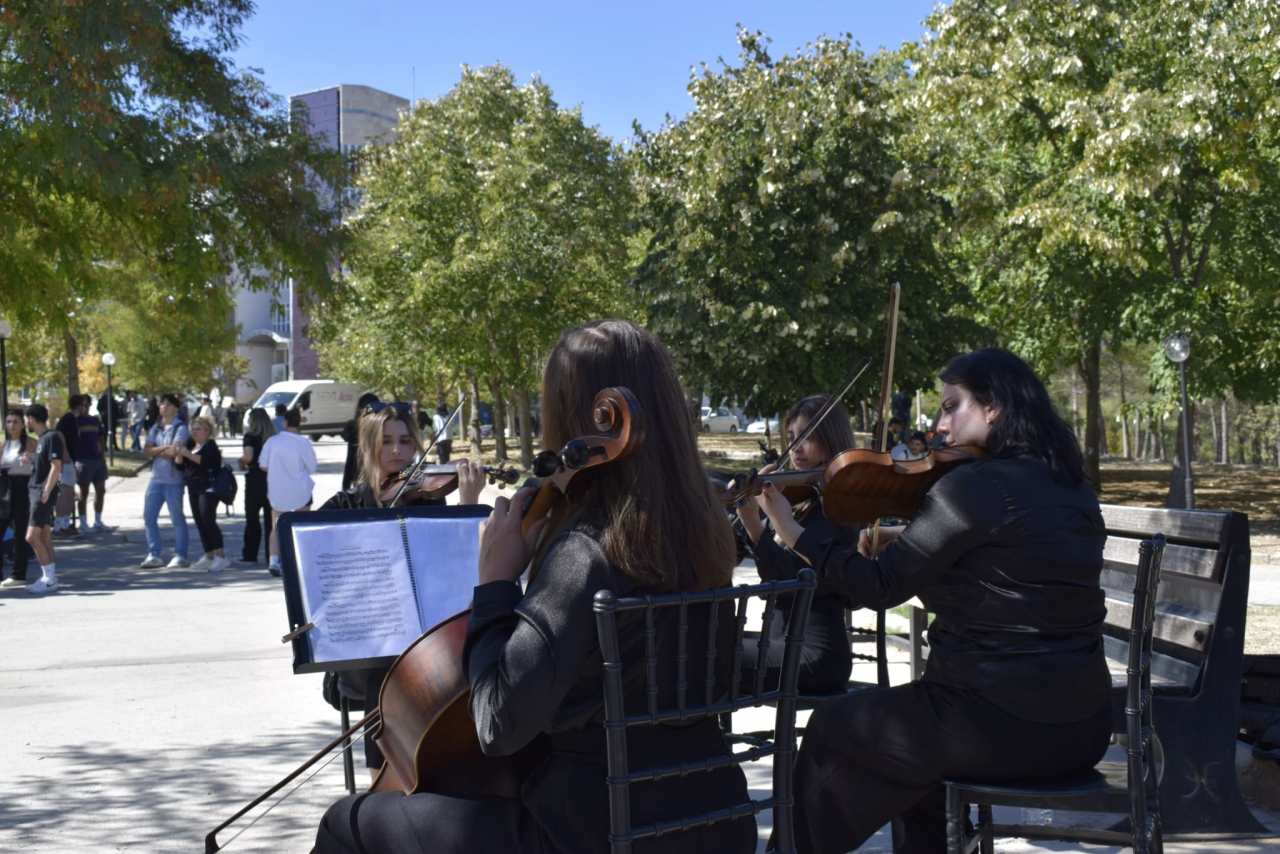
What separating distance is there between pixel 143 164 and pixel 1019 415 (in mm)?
11591

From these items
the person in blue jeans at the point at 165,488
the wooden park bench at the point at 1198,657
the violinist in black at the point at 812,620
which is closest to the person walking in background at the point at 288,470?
the person in blue jeans at the point at 165,488

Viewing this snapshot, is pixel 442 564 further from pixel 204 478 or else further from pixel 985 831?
pixel 204 478

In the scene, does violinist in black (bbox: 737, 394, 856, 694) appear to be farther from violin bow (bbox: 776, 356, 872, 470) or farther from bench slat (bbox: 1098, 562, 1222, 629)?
bench slat (bbox: 1098, 562, 1222, 629)

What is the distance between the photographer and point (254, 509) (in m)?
12.4

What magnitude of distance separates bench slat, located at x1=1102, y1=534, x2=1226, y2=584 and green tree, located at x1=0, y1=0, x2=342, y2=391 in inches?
412

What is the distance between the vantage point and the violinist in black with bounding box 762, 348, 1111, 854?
2.82 metres

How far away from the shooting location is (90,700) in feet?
20.7

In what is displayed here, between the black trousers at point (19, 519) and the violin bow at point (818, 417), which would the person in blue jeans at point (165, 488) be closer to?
the black trousers at point (19, 519)

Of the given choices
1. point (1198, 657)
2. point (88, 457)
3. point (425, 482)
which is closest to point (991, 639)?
point (1198, 657)

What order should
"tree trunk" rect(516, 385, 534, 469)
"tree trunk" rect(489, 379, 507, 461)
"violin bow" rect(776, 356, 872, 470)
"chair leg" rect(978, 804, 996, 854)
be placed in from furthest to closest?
"tree trunk" rect(489, 379, 507, 461) → "tree trunk" rect(516, 385, 534, 469) → "violin bow" rect(776, 356, 872, 470) → "chair leg" rect(978, 804, 996, 854)

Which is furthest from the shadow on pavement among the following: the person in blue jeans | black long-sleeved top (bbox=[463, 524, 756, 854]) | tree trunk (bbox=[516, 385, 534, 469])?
tree trunk (bbox=[516, 385, 534, 469])

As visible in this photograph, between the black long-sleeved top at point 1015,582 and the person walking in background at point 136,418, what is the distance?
36053mm

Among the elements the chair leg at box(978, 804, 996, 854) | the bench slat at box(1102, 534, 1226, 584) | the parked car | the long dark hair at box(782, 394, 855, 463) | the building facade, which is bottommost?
the chair leg at box(978, 804, 996, 854)

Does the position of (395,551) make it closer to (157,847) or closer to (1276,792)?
(157,847)
